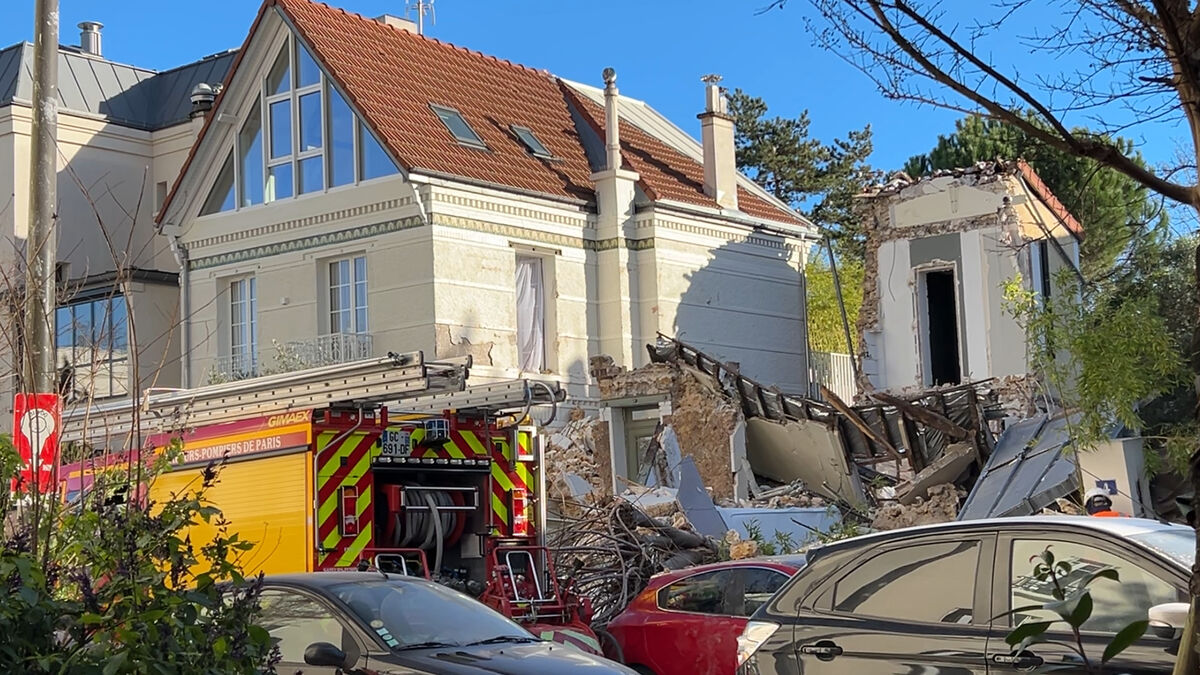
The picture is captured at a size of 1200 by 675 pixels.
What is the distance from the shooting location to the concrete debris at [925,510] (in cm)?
2123

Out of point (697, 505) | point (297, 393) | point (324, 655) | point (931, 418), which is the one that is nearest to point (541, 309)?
point (931, 418)

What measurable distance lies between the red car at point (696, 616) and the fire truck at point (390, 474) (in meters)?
0.52

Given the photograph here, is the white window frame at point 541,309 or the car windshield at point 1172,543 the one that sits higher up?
the white window frame at point 541,309

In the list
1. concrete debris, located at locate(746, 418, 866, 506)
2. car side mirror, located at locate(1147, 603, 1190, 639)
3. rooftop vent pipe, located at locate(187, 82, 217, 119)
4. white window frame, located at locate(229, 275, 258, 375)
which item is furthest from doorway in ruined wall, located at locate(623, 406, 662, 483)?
car side mirror, located at locate(1147, 603, 1190, 639)

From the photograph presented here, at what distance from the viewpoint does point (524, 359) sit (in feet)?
92.1

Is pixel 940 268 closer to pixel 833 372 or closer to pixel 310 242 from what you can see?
pixel 833 372

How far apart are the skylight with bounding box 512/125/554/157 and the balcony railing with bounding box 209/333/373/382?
17.0 ft

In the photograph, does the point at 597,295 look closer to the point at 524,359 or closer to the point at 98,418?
the point at 524,359

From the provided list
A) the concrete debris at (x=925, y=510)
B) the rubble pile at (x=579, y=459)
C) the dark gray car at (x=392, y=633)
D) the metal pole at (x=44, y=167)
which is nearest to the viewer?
the dark gray car at (x=392, y=633)

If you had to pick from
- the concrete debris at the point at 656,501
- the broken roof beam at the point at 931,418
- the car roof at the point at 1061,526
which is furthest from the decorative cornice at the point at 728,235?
the car roof at the point at 1061,526

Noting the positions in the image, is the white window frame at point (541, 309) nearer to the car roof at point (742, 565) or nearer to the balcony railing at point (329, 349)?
the balcony railing at point (329, 349)

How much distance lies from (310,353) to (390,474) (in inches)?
544

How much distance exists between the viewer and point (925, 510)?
21.4m

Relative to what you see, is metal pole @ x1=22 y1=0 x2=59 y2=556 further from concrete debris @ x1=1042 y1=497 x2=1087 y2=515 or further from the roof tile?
the roof tile
